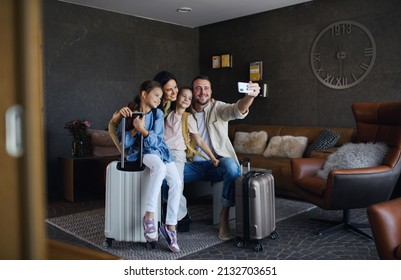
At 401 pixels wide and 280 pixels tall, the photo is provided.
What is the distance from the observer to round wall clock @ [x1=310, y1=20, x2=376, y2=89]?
4.27 metres

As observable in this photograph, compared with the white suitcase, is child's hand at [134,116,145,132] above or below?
above

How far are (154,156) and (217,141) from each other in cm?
70

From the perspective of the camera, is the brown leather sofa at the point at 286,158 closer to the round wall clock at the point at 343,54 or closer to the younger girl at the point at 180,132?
the round wall clock at the point at 343,54

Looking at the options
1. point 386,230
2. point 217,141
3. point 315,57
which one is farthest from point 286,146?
point 386,230

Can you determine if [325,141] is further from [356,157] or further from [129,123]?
[129,123]

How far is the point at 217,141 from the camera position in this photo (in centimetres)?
296

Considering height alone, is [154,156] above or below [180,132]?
below

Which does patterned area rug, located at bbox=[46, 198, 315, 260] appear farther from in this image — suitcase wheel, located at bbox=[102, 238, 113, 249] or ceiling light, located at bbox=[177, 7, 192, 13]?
ceiling light, located at bbox=[177, 7, 192, 13]

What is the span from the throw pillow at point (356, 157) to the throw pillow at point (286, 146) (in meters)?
1.13

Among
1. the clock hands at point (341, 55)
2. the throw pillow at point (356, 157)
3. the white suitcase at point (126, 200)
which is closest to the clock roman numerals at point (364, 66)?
the clock hands at point (341, 55)

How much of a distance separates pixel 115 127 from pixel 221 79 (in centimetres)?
350

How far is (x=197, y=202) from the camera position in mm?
3945

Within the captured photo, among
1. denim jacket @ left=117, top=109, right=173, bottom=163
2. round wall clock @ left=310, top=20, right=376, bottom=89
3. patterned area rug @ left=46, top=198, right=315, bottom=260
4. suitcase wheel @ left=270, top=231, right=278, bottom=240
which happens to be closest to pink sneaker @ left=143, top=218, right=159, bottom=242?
patterned area rug @ left=46, top=198, right=315, bottom=260

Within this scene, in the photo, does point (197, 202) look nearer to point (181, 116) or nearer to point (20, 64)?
point (181, 116)
